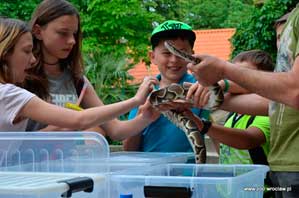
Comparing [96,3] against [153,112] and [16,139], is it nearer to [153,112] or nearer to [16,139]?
[153,112]

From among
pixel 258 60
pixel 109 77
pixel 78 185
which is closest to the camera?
pixel 78 185

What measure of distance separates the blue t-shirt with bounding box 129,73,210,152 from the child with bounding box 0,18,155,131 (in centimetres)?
44

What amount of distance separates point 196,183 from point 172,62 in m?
1.31

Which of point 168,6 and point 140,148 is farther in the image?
point 168,6

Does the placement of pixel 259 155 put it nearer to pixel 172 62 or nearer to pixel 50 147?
pixel 172 62

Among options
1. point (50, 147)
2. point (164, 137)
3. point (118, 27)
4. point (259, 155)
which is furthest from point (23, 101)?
point (118, 27)

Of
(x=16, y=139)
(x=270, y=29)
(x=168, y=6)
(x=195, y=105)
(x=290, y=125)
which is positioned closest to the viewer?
(x=16, y=139)

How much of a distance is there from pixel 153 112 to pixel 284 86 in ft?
2.45

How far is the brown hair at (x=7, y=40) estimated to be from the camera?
216 centimetres

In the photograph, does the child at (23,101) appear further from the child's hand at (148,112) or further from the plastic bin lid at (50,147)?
the plastic bin lid at (50,147)

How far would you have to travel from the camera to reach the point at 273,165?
200 centimetres

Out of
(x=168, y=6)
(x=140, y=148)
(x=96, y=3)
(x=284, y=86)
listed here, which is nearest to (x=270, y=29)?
(x=96, y=3)

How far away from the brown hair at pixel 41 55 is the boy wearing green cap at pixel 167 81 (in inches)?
15.5

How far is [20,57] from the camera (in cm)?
221
